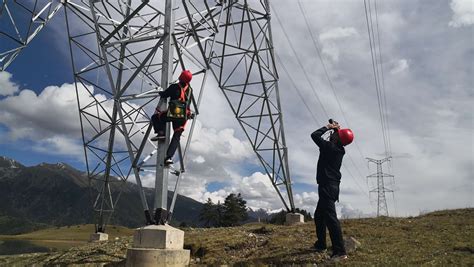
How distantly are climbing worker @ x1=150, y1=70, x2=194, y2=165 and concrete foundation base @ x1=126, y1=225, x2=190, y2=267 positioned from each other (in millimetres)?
1647

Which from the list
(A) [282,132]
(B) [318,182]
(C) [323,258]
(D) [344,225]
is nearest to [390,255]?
(C) [323,258]

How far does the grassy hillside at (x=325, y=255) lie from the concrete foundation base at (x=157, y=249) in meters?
1.87

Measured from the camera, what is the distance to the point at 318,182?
8.73 meters

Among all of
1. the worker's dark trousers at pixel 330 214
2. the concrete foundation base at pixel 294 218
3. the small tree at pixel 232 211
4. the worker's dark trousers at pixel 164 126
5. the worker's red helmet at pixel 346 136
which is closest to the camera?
the worker's dark trousers at pixel 330 214

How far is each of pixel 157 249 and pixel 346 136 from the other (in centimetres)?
481

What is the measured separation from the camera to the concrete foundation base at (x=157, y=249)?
25.8 feet

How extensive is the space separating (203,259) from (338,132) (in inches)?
197

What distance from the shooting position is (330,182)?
858 centimetres

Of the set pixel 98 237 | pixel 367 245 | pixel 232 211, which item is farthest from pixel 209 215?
pixel 367 245

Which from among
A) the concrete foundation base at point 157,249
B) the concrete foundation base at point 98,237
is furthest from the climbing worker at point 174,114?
the concrete foundation base at point 98,237

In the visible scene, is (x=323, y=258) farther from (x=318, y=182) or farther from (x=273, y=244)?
(x=273, y=244)

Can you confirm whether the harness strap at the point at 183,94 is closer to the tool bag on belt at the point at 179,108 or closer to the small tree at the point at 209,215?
the tool bag on belt at the point at 179,108

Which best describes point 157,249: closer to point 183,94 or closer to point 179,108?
point 179,108

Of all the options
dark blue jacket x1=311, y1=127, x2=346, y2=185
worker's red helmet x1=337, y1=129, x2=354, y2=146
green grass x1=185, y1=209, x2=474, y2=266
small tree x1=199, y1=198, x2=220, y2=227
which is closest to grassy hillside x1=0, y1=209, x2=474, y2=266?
green grass x1=185, y1=209, x2=474, y2=266
